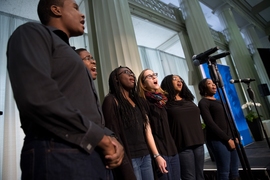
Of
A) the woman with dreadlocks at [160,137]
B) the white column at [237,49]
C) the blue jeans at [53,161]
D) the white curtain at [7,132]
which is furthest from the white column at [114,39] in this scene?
the white column at [237,49]

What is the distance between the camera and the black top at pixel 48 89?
466mm

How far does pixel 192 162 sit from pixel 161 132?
0.43 m

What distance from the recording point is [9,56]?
21.0 inches

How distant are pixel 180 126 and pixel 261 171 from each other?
1.24m

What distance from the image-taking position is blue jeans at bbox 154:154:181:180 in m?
1.35

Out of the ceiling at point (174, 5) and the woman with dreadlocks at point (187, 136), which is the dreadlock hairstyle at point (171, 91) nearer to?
the woman with dreadlocks at point (187, 136)

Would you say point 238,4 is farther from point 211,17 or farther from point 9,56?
point 9,56

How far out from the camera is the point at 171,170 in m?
1.41

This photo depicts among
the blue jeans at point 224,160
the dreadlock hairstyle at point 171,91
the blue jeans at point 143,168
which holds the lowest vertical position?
the blue jeans at point 224,160

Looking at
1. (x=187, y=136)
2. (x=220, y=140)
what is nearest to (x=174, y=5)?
(x=220, y=140)

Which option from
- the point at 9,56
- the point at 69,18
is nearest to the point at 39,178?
the point at 9,56

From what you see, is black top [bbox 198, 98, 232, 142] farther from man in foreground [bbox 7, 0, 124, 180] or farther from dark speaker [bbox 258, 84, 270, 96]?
dark speaker [bbox 258, 84, 270, 96]

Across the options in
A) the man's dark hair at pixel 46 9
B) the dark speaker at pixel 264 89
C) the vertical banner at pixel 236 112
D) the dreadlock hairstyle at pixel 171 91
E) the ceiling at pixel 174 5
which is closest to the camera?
the man's dark hair at pixel 46 9

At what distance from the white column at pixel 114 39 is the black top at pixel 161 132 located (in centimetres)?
80
